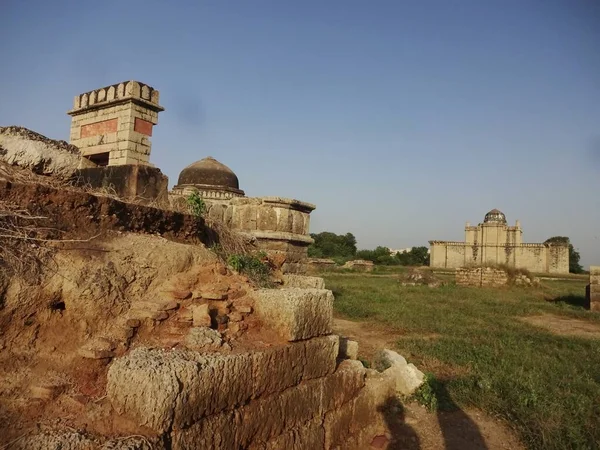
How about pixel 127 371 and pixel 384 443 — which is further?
pixel 384 443

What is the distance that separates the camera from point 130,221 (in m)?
3.58

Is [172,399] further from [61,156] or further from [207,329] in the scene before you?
[61,156]

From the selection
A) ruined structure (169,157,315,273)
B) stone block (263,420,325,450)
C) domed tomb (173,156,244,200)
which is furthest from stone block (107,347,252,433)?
domed tomb (173,156,244,200)

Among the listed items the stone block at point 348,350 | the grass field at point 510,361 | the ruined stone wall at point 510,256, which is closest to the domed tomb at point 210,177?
the grass field at point 510,361

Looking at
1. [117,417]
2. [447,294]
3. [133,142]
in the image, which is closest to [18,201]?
[117,417]

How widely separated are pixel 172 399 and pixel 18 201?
5.65ft

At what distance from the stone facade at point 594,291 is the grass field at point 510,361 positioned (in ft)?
3.98

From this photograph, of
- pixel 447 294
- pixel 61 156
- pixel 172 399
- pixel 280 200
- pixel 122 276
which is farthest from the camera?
pixel 447 294

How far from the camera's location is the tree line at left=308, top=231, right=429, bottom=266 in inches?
1702

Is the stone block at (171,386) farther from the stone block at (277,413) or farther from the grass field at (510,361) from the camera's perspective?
the grass field at (510,361)

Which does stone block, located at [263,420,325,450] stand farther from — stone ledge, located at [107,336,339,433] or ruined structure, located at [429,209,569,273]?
ruined structure, located at [429,209,569,273]

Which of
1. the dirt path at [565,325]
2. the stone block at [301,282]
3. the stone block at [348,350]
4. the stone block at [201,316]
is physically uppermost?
the stone block at [301,282]

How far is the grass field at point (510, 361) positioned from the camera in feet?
13.0

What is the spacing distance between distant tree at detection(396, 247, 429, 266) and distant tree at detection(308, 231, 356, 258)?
5282 mm
